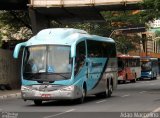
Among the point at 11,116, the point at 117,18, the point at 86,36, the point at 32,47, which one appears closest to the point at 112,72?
the point at 86,36

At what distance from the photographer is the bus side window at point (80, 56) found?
22.9 m

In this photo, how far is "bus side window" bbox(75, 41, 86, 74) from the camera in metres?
22.9

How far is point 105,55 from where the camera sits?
28.0 metres

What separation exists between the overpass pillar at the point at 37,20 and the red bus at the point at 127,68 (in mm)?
13931

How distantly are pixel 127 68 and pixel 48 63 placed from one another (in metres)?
33.4

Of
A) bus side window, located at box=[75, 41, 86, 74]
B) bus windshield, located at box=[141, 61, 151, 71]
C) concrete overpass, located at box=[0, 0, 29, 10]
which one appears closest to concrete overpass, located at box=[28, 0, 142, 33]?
concrete overpass, located at box=[0, 0, 29, 10]

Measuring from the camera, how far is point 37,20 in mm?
38969

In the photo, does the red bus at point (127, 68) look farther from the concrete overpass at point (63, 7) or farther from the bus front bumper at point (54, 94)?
the bus front bumper at point (54, 94)

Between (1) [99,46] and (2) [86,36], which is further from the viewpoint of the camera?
(1) [99,46]

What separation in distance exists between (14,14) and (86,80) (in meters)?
26.4

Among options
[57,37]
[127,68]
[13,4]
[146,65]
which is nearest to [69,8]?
[13,4]

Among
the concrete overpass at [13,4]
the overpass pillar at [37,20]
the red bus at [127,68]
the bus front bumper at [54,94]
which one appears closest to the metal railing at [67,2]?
the overpass pillar at [37,20]

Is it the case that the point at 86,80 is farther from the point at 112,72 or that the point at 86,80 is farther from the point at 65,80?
the point at 112,72

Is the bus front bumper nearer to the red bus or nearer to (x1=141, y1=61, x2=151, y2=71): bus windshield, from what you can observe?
the red bus
